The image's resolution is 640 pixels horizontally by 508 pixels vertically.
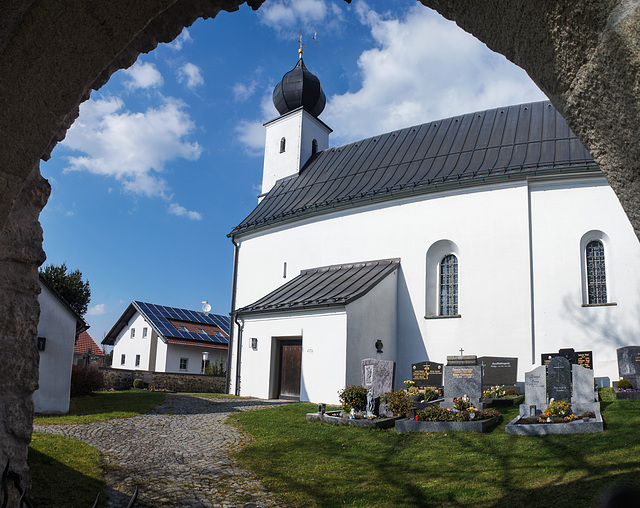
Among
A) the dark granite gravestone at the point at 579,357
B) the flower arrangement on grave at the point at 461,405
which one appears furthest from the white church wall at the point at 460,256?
the flower arrangement on grave at the point at 461,405

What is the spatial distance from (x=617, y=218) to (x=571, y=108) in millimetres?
17408

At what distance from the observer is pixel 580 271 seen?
17094mm

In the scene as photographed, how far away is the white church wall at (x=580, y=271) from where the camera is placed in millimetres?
16172

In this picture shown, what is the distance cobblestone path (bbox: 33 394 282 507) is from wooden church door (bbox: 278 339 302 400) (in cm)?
552

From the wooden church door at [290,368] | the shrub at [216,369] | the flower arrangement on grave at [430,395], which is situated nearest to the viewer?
the flower arrangement on grave at [430,395]

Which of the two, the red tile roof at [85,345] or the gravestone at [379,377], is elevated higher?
the red tile roof at [85,345]

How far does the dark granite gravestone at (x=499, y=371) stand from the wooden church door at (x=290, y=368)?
6186 mm

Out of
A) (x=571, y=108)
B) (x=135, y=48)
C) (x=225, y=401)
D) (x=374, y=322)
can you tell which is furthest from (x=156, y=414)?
(x=571, y=108)

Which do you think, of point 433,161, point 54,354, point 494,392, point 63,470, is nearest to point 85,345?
point 54,354

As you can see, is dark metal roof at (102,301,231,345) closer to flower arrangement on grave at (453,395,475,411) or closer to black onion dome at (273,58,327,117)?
black onion dome at (273,58,327,117)

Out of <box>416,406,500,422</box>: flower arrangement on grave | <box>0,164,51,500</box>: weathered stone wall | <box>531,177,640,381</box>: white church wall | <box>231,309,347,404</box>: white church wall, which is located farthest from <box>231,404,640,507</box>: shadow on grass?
<box>231,309,347,404</box>: white church wall

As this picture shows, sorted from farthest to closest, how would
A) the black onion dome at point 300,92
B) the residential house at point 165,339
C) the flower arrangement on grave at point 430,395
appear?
the residential house at point 165,339 < the black onion dome at point 300,92 < the flower arrangement on grave at point 430,395

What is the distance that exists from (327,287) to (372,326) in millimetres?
2297

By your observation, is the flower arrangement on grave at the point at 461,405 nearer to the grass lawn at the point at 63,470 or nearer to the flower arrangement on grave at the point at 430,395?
the flower arrangement on grave at the point at 430,395
